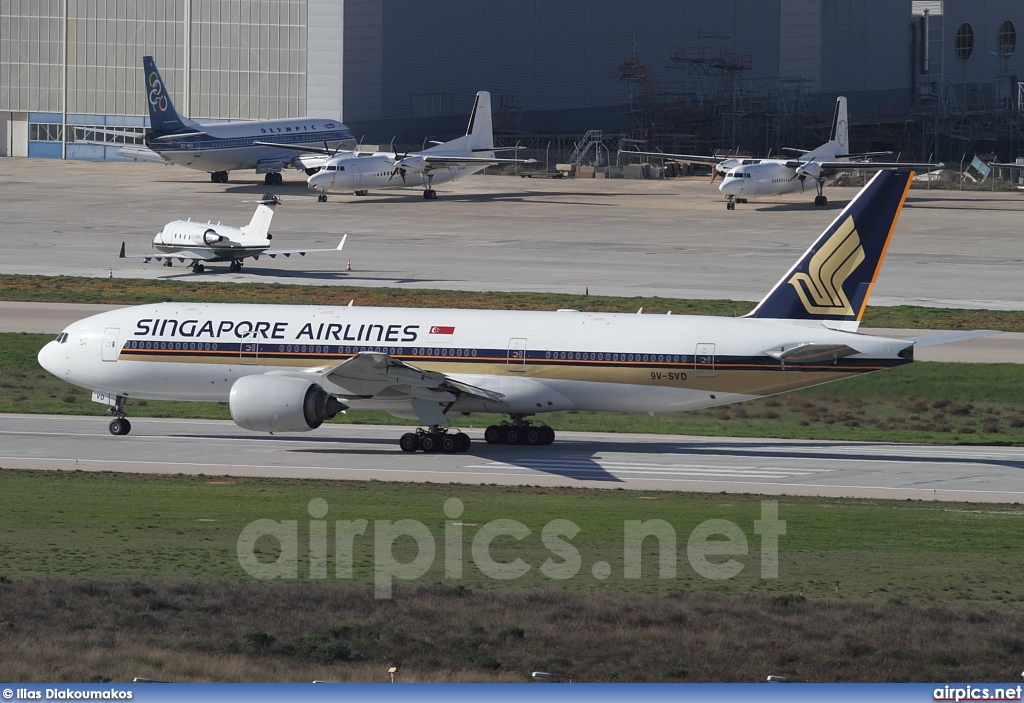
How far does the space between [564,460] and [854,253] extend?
10.2 metres

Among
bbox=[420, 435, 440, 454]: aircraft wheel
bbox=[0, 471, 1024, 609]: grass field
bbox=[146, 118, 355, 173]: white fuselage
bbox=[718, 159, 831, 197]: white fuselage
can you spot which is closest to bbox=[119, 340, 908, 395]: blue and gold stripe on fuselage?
bbox=[420, 435, 440, 454]: aircraft wheel

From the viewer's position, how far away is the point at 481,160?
120m

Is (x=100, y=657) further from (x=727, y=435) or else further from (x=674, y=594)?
(x=727, y=435)

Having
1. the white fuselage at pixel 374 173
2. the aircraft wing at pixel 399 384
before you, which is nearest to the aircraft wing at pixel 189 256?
the white fuselage at pixel 374 173

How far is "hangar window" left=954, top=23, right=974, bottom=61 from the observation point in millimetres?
184625

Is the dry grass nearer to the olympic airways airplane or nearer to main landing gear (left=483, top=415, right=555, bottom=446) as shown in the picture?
the olympic airways airplane

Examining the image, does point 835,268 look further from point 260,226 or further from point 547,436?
point 260,226

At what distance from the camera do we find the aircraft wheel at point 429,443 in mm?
42969

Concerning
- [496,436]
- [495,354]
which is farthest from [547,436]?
[495,354]

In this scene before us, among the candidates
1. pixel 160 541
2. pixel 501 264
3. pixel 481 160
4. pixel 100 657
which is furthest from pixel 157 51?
pixel 100 657

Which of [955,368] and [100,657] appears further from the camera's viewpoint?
[955,368]

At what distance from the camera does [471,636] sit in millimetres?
20281

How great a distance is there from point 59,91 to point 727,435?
391 feet

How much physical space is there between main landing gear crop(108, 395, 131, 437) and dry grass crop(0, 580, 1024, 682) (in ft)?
74.6
